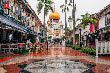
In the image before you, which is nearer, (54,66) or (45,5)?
(54,66)

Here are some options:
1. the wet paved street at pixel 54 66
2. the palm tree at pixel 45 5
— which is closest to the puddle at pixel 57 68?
the wet paved street at pixel 54 66

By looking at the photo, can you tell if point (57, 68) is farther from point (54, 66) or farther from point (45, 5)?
point (45, 5)

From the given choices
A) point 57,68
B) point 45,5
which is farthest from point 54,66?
point 45,5

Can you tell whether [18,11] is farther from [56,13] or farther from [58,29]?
[58,29]

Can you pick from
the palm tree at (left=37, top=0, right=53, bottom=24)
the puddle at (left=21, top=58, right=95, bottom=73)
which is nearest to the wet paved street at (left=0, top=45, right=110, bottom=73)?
the puddle at (left=21, top=58, right=95, bottom=73)

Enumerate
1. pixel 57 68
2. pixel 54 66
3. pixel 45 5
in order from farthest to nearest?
pixel 45 5 → pixel 54 66 → pixel 57 68

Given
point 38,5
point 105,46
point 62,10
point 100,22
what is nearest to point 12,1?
point 105,46

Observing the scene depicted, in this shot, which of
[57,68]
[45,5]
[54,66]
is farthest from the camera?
[45,5]

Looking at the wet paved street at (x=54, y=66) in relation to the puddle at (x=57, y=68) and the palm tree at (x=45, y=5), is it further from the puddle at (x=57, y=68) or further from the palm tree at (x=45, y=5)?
the palm tree at (x=45, y=5)

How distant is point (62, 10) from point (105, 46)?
159 feet

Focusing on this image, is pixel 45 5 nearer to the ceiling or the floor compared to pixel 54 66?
nearer to the ceiling

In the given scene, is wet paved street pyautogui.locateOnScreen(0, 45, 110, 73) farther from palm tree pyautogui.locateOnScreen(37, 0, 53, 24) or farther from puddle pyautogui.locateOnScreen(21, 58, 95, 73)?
palm tree pyautogui.locateOnScreen(37, 0, 53, 24)

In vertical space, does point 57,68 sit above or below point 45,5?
below

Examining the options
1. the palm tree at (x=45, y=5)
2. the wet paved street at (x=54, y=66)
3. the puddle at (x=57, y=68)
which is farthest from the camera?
the palm tree at (x=45, y=5)
